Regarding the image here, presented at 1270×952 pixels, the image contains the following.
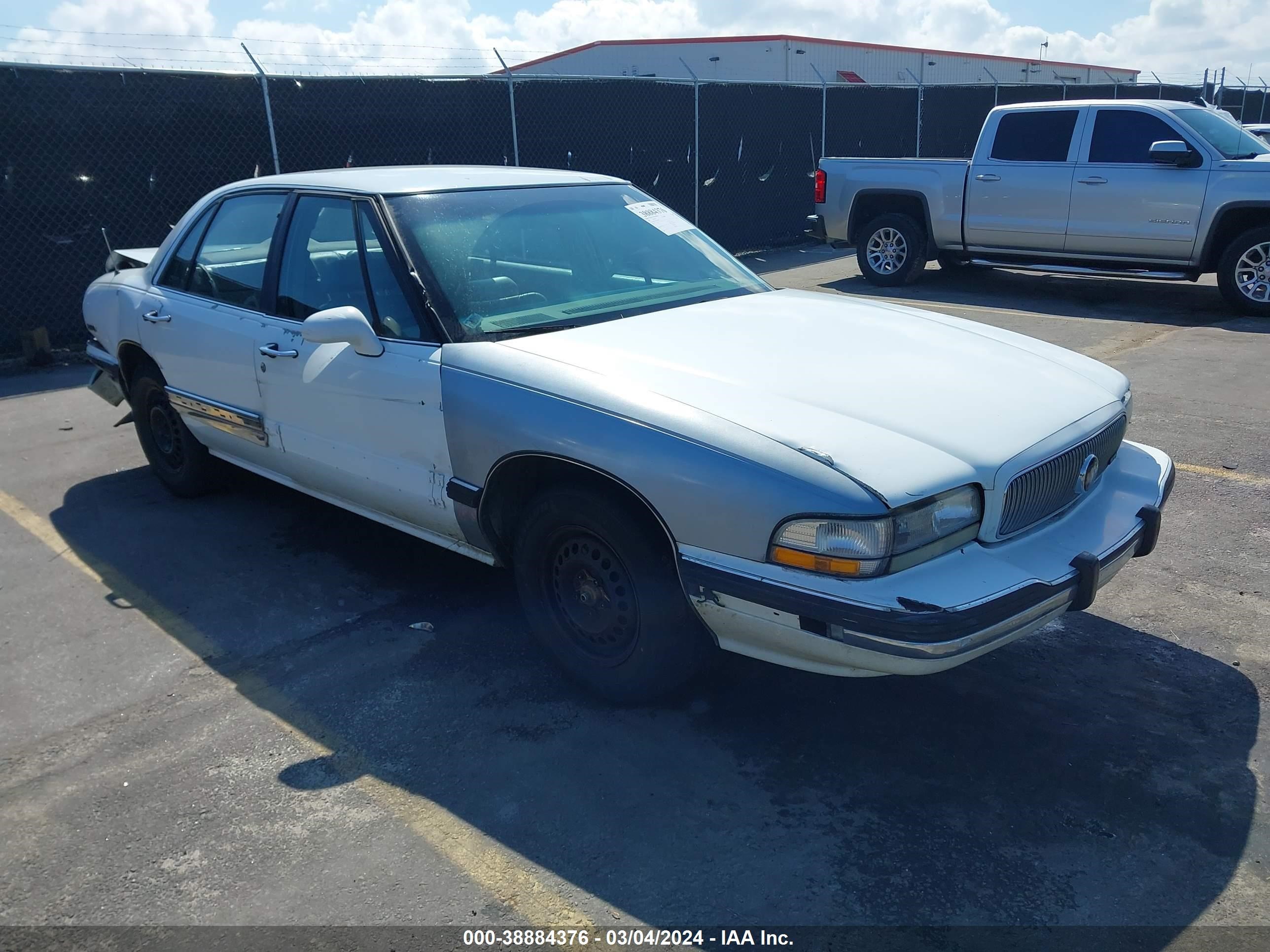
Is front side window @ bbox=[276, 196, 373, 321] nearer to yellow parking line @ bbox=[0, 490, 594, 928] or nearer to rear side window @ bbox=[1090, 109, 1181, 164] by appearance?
yellow parking line @ bbox=[0, 490, 594, 928]

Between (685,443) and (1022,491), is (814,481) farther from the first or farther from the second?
(1022,491)

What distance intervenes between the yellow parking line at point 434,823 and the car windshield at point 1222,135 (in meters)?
10.1

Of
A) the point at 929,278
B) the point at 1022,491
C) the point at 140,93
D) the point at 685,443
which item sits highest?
the point at 140,93

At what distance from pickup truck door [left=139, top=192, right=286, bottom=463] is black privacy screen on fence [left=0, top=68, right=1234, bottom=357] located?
494cm

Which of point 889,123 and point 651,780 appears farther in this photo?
point 889,123

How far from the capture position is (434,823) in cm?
306

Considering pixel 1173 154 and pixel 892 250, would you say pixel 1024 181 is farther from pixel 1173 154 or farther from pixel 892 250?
pixel 892 250

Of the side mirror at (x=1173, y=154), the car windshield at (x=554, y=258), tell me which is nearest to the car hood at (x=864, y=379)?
the car windshield at (x=554, y=258)

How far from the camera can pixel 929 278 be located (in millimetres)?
13148

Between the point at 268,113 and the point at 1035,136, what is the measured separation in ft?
25.9

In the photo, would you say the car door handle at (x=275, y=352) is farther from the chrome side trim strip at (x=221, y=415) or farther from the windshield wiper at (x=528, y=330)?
the windshield wiper at (x=528, y=330)

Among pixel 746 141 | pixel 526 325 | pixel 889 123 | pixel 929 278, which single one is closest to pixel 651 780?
pixel 526 325

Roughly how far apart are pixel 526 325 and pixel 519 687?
1.31 metres

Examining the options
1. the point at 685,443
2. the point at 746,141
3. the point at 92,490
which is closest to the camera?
the point at 685,443
